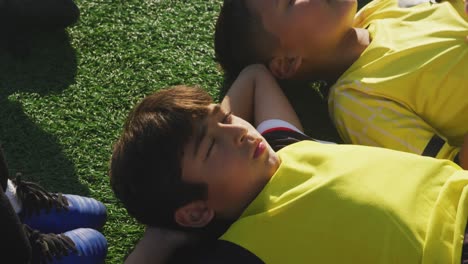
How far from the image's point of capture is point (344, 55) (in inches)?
90.8

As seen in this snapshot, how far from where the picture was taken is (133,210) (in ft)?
5.82

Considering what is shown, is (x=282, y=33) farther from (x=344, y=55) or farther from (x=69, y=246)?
(x=69, y=246)

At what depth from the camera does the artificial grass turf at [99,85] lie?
216 cm

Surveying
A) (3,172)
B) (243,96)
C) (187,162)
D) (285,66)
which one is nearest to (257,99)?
(243,96)

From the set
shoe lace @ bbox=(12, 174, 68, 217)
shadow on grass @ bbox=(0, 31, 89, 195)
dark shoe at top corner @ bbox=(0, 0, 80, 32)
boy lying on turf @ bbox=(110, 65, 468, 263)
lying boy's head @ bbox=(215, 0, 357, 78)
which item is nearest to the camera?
boy lying on turf @ bbox=(110, 65, 468, 263)

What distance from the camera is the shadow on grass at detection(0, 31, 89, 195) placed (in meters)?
2.15

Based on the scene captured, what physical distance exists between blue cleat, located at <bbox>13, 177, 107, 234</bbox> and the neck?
35.0 inches

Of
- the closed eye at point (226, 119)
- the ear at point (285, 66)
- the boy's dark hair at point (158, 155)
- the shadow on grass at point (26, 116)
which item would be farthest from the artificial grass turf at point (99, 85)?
the closed eye at point (226, 119)

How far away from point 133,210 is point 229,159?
0.30 m

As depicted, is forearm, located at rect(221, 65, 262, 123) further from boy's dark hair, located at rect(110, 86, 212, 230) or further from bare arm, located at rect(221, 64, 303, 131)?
boy's dark hair, located at rect(110, 86, 212, 230)

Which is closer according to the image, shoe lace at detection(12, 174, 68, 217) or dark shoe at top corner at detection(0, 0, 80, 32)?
shoe lace at detection(12, 174, 68, 217)

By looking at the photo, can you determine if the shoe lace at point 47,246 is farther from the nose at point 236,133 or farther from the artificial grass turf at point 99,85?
the nose at point 236,133

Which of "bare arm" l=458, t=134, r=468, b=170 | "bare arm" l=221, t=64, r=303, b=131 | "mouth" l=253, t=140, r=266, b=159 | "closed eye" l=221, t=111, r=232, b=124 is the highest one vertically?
"closed eye" l=221, t=111, r=232, b=124

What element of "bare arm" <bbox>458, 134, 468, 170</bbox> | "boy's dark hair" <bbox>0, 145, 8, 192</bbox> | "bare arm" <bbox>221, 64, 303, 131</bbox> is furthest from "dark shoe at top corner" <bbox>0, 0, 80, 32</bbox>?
"bare arm" <bbox>458, 134, 468, 170</bbox>
